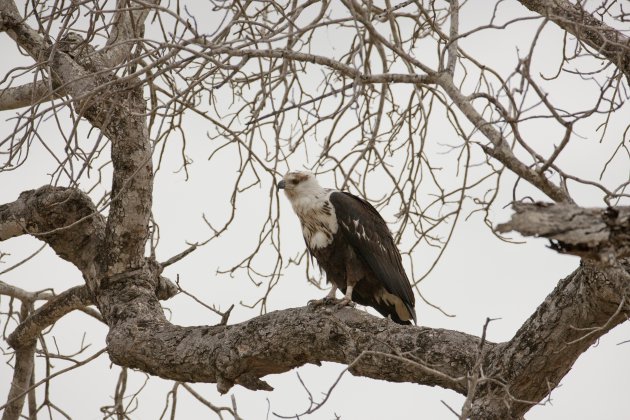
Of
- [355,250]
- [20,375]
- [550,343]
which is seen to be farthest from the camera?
[20,375]

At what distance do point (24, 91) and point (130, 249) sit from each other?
121cm

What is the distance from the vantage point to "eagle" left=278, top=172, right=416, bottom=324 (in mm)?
4777

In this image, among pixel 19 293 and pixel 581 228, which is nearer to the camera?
pixel 581 228

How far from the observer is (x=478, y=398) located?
3.17 metres

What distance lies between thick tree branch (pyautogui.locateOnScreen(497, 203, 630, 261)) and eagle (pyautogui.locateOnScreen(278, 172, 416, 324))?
2521mm

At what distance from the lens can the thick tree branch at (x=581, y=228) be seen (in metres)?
2.15

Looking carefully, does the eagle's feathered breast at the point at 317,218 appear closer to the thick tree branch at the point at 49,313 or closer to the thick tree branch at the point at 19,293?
the thick tree branch at the point at 49,313

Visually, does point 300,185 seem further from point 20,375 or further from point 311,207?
point 20,375

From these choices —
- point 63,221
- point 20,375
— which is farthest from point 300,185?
point 20,375

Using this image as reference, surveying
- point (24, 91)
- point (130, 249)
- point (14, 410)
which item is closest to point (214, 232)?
point (130, 249)

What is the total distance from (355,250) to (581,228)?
2713 mm

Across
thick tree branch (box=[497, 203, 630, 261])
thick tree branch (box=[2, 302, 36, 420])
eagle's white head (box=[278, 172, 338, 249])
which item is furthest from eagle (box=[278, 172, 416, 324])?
thick tree branch (box=[497, 203, 630, 261])

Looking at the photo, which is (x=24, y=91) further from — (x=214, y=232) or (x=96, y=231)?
(x=214, y=232)

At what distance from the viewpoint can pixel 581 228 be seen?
215 cm
